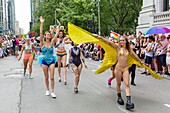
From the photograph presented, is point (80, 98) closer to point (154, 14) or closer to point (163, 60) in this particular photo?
point (163, 60)

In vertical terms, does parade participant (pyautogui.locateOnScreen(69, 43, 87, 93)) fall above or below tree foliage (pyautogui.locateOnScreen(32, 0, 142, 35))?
below

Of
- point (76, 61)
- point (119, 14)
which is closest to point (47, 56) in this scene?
point (76, 61)

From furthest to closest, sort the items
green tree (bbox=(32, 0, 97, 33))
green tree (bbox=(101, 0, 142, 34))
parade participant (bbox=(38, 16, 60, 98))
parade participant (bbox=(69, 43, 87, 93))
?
green tree (bbox=(101, 0, 142, 34))
green tree (bbox=(32, 0, 97, 33))
parade participant (bbox=(69, 43, 87, 93))
parade participant (bbox=(38, 16, 60, 98))

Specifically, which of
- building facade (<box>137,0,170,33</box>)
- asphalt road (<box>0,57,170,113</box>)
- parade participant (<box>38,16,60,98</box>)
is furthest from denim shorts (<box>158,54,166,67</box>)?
building facade (<box>137,0,170,33</box>)

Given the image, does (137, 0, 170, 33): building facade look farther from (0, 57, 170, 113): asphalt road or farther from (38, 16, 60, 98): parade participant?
(38, 16, 60, 98): parade participant

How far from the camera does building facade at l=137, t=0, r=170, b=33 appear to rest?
20.7m

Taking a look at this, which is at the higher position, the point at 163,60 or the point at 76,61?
the point at 76,61

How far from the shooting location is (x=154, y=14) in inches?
870

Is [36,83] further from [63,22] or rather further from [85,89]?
[63,22]

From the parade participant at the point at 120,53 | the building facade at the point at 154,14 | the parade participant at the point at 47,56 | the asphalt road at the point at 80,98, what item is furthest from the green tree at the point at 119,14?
the parade participant at the point at 120,53

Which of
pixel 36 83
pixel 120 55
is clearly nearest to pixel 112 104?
pixel 120 55

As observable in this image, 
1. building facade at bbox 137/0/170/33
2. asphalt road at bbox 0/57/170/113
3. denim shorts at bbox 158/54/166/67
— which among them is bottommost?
asphalt road at bbox 0/57/170/113

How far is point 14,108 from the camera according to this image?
22.1 ft

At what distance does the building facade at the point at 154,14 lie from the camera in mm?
20697
